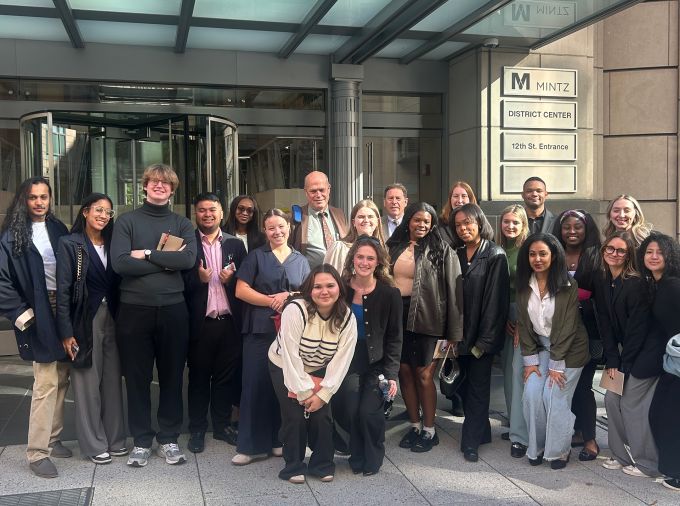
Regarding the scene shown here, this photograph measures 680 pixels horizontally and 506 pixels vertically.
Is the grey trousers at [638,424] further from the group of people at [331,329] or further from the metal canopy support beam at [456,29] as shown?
the metal canopy support beam at [456,29]

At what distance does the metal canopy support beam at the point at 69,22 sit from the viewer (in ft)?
24.4

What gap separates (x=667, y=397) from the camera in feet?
13.9

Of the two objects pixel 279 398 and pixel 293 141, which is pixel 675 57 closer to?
pixel 293 141

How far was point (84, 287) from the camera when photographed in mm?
4371

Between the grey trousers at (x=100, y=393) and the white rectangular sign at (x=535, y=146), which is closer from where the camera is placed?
the grey trousers at (x=100, y=393)

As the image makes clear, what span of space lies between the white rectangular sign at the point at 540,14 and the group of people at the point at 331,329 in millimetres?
3786

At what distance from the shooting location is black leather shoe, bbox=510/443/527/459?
470 cm

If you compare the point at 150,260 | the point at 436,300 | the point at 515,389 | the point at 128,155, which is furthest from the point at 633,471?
the point at 128,155

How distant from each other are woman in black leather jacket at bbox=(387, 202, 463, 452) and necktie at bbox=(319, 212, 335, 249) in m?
0.54

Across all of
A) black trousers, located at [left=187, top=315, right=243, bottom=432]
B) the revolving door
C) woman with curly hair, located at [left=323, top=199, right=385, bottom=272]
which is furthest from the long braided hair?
the revolving door

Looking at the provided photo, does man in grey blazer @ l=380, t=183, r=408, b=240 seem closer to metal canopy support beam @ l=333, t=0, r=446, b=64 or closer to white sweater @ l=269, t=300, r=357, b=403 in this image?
white sweater @ l=269, t=300, r=357, b=403

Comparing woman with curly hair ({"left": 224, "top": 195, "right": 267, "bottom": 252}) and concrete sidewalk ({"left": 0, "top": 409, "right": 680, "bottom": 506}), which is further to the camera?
woman with curly hair ({"left": 224, "top": 195, "right": 267, "bottom": 252})

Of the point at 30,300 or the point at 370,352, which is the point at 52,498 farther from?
the point at 370,352

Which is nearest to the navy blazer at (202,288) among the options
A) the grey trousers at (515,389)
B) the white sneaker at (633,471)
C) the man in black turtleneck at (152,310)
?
the man in black turtleneck at (152,310)
